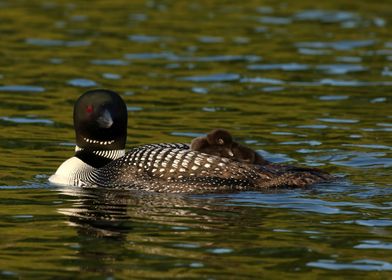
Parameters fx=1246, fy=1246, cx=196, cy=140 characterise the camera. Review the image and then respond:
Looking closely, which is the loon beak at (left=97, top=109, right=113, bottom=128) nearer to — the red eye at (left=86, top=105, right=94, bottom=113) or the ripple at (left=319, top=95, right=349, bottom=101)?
the red eye at (left=86, top=105, right=94, bottom=113)

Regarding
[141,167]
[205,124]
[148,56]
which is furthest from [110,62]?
[141,167]

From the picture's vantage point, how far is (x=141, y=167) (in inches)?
376

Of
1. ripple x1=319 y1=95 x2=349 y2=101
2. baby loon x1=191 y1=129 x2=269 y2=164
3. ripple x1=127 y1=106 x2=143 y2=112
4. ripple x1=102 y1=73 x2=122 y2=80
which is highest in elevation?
baby loon x1=191 y1=129 x2=269 y2=164

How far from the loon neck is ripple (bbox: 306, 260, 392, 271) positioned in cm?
310

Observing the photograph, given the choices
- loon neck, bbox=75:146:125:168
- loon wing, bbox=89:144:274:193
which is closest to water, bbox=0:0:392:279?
loon wing, bbox=89:144:274:193

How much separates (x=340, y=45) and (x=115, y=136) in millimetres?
8117

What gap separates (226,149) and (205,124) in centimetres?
296

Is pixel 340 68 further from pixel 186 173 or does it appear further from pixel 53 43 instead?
pixel 186 173

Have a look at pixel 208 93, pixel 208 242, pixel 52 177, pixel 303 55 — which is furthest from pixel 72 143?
pixel 303 55

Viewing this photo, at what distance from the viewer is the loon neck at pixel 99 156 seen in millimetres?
10055

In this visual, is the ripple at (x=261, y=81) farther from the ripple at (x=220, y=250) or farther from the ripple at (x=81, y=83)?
the ripple at (x=220, y=250)

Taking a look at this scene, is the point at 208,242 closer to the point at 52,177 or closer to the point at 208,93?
the point at 52,177

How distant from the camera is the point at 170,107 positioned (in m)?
13.7

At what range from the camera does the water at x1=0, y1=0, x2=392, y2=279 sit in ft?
24.8
